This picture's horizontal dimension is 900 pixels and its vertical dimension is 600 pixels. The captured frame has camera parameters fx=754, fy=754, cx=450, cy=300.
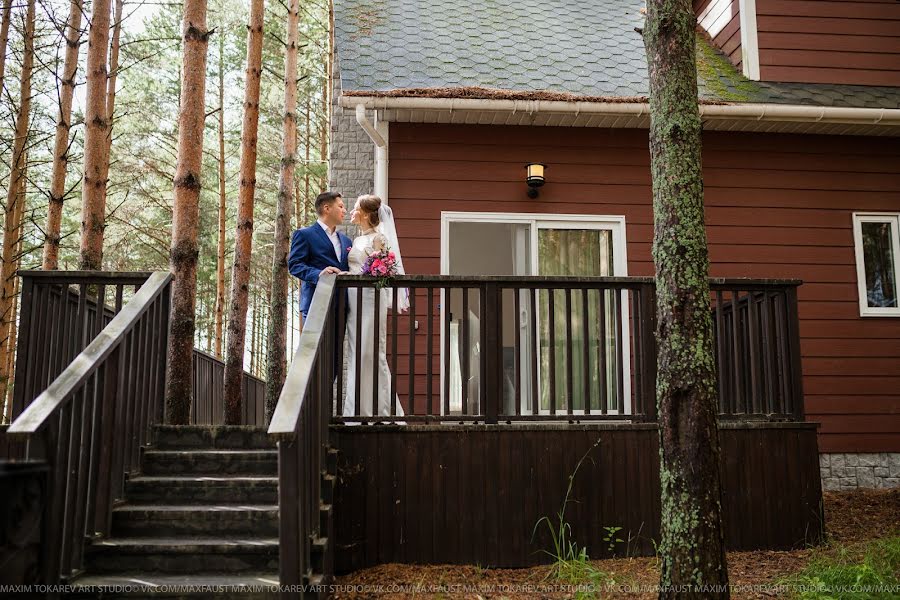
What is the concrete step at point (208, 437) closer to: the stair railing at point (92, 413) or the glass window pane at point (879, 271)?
the stair railing at point (92, 413)

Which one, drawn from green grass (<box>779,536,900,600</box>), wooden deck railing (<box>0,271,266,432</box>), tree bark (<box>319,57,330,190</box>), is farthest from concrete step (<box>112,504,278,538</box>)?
tree bark (<box>319,57,330,190</box>)

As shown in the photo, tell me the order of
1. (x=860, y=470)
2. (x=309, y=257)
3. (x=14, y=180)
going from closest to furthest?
(x=309, y=257) → (x=860, y=470) → (x=14, y=180)

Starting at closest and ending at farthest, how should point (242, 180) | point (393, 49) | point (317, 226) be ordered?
point (317, 226) → point (393, 49) → point (242, 180)

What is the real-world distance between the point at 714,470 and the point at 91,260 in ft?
17.1

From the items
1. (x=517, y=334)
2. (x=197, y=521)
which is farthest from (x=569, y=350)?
(x=197, y=521)

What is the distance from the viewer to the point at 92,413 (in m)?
3.62

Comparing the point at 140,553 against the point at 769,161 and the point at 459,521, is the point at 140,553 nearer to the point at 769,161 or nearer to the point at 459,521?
the point at 459,521

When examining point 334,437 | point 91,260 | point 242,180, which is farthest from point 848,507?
point 242,180

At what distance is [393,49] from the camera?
25.6 feet

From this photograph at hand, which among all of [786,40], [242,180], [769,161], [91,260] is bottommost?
[91,260]

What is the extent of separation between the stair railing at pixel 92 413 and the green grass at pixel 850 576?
3.46 meters

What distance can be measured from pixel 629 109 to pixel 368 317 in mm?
3271

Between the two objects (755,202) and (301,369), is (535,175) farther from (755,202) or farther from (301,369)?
(301,369)

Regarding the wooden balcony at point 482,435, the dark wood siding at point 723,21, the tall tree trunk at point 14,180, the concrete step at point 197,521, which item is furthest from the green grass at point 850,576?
the tall tree trunk at point 14,180
